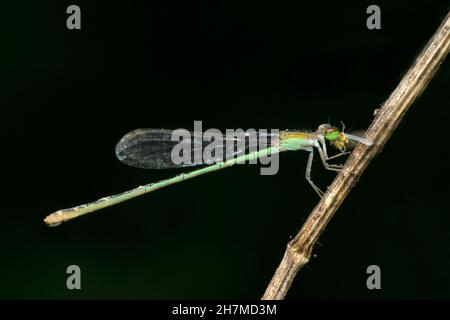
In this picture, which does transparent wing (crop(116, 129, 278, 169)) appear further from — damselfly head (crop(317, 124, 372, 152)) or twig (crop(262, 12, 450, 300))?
twig (crop(262, 12, 450, 300))

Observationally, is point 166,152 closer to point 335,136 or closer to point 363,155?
point 335,136

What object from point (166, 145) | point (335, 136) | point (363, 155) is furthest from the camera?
point (166, 145)

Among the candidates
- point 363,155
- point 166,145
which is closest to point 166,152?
point 166,145

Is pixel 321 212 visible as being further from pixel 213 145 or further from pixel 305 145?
pixel 213 145

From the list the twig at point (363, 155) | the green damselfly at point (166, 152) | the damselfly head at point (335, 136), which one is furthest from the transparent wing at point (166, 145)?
the twig at point (363, 155)

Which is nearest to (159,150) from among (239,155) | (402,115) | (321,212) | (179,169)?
(179,169)

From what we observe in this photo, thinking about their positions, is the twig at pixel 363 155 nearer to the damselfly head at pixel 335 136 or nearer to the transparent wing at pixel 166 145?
the damselfly head at pixel 335 136
